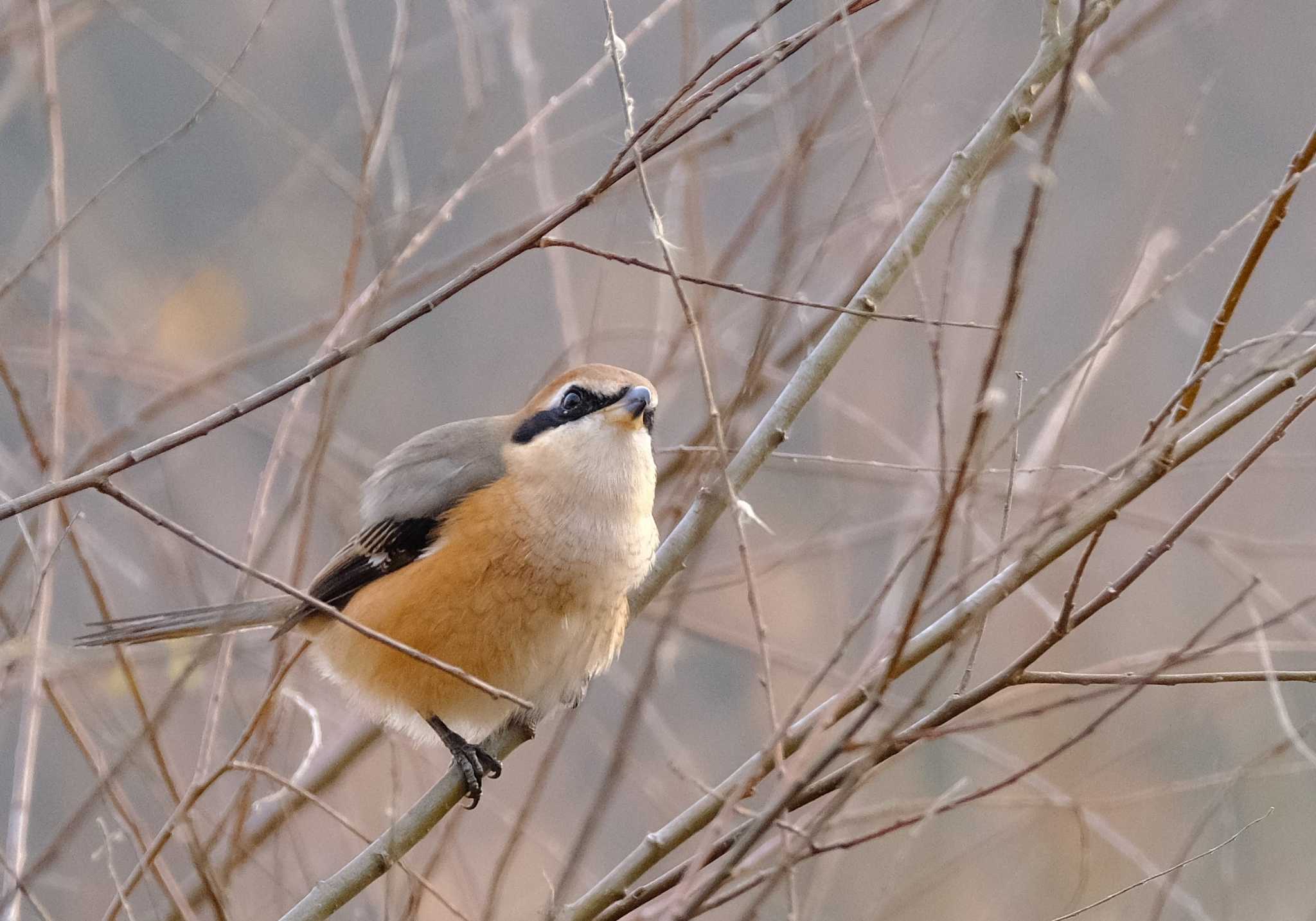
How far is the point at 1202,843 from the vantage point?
18.5ft

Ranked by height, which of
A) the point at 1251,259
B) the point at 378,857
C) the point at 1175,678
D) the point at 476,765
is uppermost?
the point at 1251,259

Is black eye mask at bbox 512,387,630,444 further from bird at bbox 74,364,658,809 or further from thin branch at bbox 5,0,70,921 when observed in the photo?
thin branch at bbox 5,0,70,921

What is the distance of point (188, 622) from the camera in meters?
2.79

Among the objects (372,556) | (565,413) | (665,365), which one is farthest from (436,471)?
(665,365)

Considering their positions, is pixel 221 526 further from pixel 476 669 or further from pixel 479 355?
pixel 476 669

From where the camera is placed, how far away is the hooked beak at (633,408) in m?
2.80

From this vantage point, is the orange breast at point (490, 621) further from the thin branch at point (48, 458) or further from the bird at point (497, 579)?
the thin branch at point (48, 458)

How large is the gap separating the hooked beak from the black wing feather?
0.50m

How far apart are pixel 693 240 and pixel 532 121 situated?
652 millimetres

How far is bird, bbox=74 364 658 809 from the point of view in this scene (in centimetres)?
268

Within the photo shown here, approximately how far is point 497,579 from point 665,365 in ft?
2.02

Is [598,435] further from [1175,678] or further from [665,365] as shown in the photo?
[1175,678]

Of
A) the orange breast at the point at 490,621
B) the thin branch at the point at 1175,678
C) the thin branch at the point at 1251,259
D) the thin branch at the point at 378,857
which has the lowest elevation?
the thin branch at the point at 378,857

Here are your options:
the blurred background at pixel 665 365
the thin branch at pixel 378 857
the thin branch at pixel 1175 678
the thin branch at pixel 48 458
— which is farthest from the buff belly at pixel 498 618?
the thin branch at pixel 1175 678
